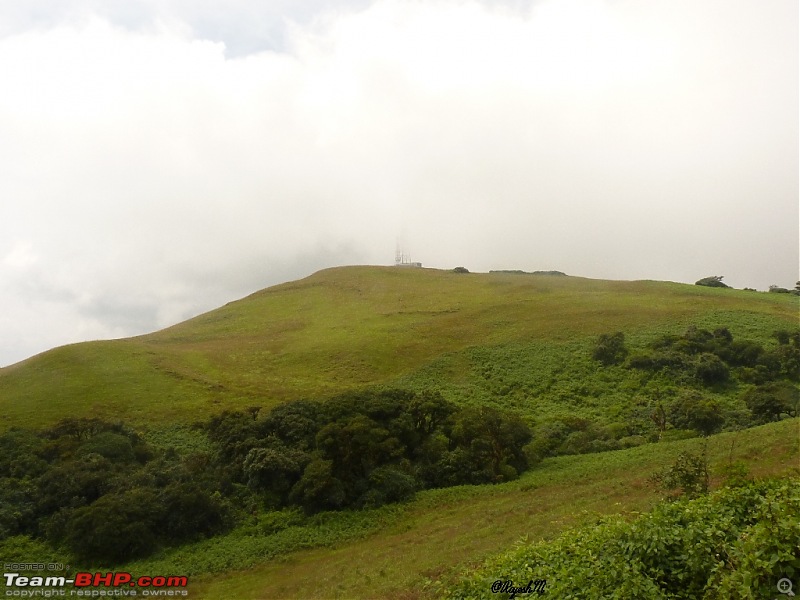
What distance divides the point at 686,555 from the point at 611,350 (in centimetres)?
4369

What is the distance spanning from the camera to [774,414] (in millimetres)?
29281

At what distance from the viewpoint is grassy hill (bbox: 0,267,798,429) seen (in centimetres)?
4150

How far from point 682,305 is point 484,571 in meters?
62.2

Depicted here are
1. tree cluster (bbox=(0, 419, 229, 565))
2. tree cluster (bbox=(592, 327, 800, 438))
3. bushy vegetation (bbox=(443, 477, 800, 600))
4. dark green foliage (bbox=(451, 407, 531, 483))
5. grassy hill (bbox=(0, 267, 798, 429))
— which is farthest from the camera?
grassy hill (bbox=(0, 267, 798, 429))

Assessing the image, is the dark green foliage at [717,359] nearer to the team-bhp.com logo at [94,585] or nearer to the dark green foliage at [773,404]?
the dark green foliage at [773,404]

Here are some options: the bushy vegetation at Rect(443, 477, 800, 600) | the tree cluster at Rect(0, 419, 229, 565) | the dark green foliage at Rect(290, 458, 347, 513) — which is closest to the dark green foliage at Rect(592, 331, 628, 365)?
the dark green foliage at Rect(290, 458, 347, 513)

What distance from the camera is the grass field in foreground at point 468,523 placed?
47.2 ft

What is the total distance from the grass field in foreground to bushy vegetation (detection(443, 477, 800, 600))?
428 cm

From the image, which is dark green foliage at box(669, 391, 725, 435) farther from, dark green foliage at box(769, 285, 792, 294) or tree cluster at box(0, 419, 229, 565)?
dark green foliage at box(769, 285, 792, 294)

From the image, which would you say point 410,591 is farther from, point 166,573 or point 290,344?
point 290,344

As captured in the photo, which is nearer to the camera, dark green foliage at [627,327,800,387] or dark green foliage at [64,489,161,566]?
dark green foliage at [64,489,161,566]

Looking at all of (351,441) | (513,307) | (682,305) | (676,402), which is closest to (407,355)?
(513,307)

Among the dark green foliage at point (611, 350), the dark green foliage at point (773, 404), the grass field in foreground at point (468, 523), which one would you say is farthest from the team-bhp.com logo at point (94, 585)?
the dark green foliage at point (611, 350)

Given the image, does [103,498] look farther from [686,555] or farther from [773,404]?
[773,404]
